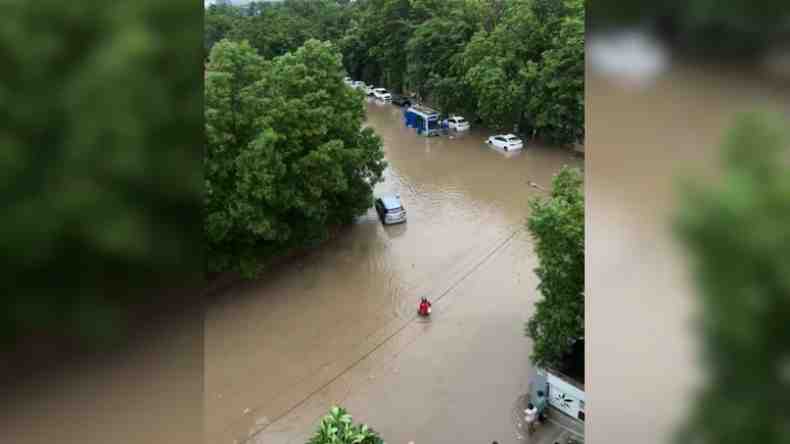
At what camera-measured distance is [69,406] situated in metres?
0.57

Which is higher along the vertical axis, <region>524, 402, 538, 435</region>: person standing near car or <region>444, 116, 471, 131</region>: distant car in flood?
<region>444, 116, 471, 131</region>: distant car in flood

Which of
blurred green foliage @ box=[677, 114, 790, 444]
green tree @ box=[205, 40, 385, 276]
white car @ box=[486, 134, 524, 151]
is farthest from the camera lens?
white car @ box=[486, 134, 524, 151]

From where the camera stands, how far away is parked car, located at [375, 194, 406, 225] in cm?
768

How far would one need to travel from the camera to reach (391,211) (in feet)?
25.2

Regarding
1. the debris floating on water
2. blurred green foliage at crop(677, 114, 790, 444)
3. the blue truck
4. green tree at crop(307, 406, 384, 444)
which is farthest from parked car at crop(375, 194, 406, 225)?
blurred green foliage at crop(677, 114, 790, 444)

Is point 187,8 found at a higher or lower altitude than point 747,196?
higher

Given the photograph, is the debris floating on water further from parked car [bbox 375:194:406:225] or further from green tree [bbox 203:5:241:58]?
green tree [bbox 203:5:241:58]

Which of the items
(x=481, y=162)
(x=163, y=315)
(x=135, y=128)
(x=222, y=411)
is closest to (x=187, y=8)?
(x=135, y=128)

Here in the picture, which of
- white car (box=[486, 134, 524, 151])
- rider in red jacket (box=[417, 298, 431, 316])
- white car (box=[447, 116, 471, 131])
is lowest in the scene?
rider in red jacket (box=[417, 298, 431, 316])

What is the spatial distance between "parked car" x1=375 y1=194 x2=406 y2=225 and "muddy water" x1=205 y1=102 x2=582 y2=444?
11cm

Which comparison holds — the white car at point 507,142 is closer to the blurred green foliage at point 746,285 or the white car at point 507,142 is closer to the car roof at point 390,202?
the car roof at point 390,202

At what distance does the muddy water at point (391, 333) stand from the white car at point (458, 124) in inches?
124

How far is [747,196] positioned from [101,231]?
18.9 inches

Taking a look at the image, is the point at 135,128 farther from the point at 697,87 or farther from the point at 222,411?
the point at 222,411
